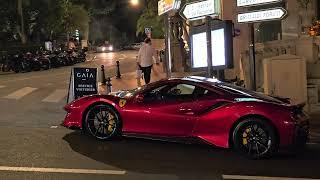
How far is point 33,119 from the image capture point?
1283 centimetres

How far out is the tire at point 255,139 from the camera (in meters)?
8.81

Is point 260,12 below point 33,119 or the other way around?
the other way around

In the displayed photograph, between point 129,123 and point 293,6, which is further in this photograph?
point 293,6

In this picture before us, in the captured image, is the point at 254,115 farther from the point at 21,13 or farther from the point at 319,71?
the point at 21,13

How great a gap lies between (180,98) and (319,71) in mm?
6453

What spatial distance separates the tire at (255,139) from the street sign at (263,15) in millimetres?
4059

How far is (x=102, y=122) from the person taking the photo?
10023mm

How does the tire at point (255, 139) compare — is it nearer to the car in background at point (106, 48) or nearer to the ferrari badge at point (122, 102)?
the ferrari badge at point (122, 102)

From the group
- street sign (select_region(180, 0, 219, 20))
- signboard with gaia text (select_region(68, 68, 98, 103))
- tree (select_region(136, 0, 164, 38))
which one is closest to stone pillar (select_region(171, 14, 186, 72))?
tree (select_region(136, 0, 164, 38))

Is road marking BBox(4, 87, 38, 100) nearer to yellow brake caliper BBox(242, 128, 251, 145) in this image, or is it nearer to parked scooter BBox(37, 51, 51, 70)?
yellow brake caliper BBox(242, 128, 251, 145)

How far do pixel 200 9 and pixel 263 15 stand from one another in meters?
1.68

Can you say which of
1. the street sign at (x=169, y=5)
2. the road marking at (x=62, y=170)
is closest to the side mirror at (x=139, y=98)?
the road marking at (x=62, y=170)

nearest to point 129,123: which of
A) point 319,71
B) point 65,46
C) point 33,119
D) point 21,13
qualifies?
point 33,119

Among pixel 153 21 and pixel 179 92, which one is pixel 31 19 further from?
pixel 179 92
